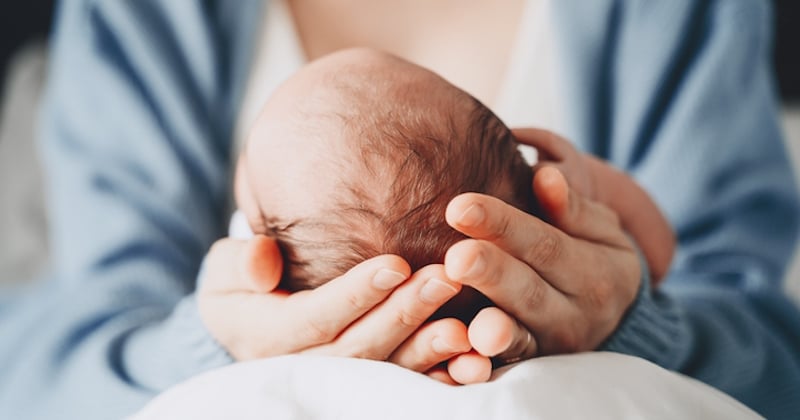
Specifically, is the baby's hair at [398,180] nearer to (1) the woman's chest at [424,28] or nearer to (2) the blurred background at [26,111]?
(1) the woman's chest at [424,28]

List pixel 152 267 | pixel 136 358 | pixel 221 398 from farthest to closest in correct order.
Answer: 1. pixel 152 267
2. pixel 136 358
3. pixel 221 398

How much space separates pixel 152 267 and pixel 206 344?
281mm

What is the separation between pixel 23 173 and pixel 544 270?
41.6 inches

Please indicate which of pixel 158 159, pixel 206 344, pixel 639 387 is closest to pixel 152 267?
pixel 158 159

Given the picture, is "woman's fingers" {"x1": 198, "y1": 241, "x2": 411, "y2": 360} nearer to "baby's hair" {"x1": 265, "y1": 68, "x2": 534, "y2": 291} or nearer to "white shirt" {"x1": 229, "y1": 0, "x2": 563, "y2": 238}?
"baby's hair" {"x1": 265, "y1": 68, "x2": 534, "y2": 291}

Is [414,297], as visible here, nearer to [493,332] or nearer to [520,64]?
[493,332]

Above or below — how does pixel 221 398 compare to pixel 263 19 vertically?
below

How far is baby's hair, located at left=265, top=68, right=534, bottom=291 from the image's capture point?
0.41 metres

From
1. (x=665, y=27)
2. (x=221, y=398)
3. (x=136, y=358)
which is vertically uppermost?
(x=665, y=27)

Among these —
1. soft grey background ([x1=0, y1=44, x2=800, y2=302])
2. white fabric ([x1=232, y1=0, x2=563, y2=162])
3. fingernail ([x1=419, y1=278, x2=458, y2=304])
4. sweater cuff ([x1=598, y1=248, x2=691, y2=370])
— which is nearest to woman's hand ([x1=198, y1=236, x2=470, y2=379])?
fingernail ([x1=419, y1=278, x2=458, y2=304])

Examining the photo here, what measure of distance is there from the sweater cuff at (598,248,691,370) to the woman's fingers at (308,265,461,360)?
173mm

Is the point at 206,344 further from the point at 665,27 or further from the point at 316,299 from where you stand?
the point at 665,27

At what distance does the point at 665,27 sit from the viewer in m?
0.80

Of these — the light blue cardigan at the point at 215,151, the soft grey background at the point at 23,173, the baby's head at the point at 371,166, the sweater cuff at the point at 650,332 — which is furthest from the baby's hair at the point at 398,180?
the soft grey background at the point at 23,173
